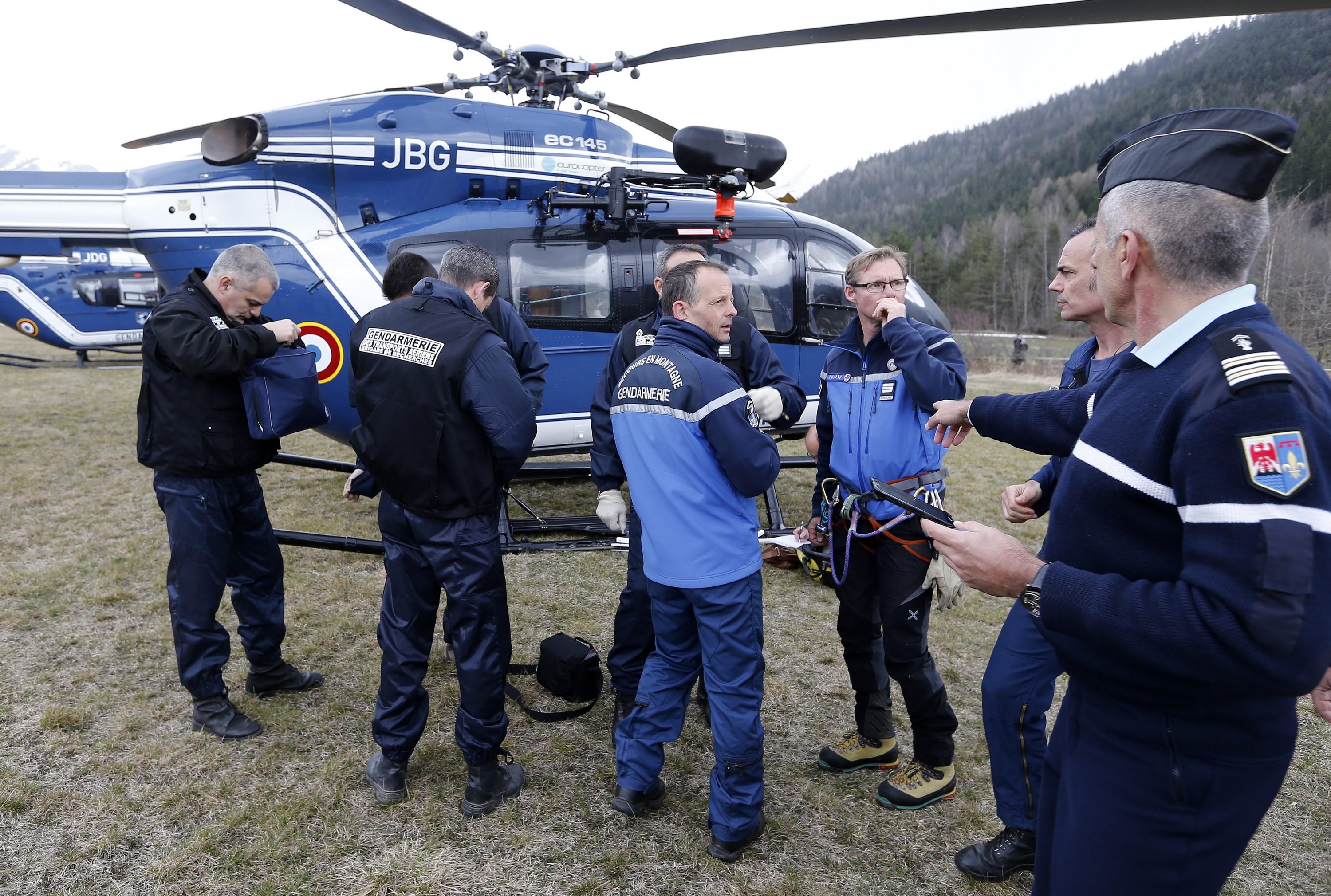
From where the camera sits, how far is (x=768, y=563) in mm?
5516

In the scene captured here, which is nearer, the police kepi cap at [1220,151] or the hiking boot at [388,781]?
the police kepi cap at [1220,151]

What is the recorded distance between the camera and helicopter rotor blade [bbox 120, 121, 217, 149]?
206 inches

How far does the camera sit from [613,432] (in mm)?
3100

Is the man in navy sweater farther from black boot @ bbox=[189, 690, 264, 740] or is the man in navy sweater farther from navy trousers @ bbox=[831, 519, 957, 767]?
black boot @ bbox=[189, 690, 264, 740]

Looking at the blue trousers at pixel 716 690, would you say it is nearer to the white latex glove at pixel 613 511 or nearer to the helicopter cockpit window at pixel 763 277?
the white latex glove at pixel 613 511

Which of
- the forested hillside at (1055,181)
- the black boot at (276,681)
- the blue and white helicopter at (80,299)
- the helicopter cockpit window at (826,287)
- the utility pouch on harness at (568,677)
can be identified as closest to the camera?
the utility pouch on harness at (568,677)

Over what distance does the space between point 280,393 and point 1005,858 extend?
346 cm

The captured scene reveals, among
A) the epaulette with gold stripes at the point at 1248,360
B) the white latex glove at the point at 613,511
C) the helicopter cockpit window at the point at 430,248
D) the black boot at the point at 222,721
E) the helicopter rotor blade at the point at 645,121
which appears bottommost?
the black boot at the point at 222,721

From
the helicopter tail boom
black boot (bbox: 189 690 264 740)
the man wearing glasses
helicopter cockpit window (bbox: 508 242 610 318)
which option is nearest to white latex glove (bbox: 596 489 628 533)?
the man wearing glasses

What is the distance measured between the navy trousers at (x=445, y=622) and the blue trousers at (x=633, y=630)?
56 cm

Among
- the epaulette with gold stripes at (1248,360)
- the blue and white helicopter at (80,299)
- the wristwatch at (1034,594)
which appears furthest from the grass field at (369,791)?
the blue and white helicopter at (80,299)

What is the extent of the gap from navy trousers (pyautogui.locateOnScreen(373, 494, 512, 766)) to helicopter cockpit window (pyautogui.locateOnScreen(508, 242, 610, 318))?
2.90m

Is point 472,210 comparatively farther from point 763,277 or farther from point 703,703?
point 703,703

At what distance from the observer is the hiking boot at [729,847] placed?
8.67 feet
